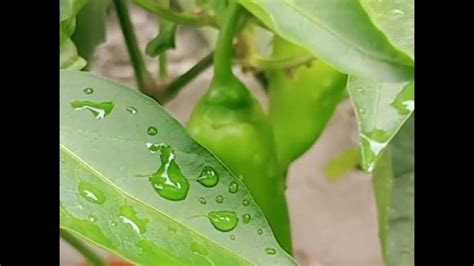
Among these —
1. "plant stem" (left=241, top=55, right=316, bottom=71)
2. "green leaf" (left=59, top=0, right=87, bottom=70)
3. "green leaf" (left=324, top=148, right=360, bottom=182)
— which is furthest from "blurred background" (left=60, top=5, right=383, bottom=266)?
"green leaf" (left=59, top=0, right=87, bottom=70)

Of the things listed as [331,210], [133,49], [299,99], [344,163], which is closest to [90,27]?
[133,49]

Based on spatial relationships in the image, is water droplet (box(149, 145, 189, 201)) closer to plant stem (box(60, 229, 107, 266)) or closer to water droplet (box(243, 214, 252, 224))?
water droplet (box(243, 214, 252, 224))

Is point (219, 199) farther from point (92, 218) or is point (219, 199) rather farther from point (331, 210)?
point (331, 210)

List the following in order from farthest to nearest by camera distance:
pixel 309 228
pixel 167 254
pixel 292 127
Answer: pixel 309 228
pixel 292 127
pixel 167 254
